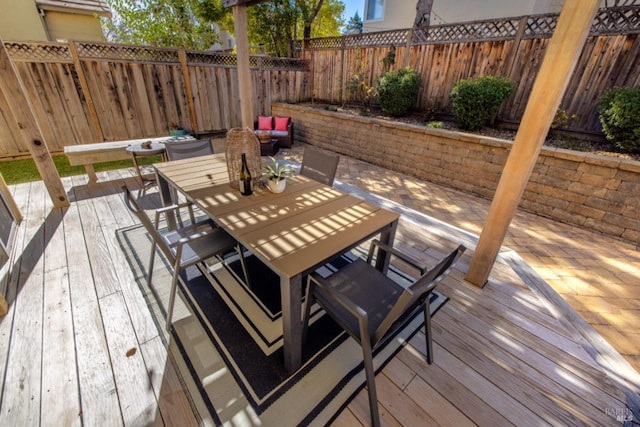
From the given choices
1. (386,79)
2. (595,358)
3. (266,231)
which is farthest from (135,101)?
(595,358)

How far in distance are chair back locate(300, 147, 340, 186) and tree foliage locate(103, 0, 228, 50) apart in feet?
19.4

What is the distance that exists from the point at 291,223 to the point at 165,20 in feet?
23.4

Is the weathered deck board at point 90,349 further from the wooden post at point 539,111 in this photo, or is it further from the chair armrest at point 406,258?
the wooden post at point 539,111

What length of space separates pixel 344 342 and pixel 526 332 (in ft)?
3.99

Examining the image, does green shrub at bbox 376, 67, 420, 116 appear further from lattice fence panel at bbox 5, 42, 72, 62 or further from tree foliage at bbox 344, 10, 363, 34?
tree foliage at bbox 344, 10, 363, 34

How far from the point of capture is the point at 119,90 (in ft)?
15.6

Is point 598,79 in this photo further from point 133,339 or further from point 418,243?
point 133,339

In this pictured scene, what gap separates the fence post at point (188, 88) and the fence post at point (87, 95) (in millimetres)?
1583

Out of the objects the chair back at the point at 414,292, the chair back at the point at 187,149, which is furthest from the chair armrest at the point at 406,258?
the chair back at the point at 187,149

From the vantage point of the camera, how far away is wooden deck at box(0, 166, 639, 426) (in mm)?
1260

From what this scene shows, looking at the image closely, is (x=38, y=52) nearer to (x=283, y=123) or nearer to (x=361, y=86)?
(x=283, y=123)

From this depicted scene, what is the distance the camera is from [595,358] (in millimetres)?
1558

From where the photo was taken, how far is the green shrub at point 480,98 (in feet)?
12.6

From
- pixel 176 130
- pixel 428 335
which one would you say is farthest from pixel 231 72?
pixel 428 335
